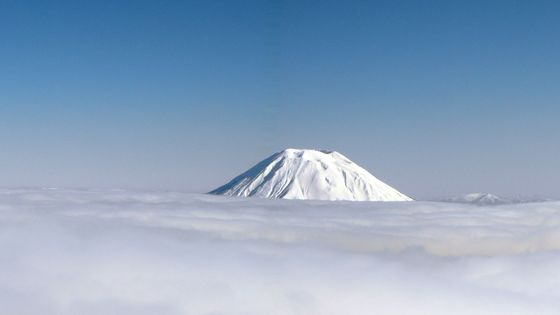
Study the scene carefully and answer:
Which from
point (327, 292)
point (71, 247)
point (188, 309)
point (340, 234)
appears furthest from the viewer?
point (340, 234)

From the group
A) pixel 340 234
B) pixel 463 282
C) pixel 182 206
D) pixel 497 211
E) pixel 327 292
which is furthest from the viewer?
pixel 497 211

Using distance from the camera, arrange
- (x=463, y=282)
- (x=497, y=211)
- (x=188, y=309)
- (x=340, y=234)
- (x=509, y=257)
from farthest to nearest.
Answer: (x=497, y=211) → (x=340, y=234) → (x=509, y=257) → (x=463, y=282) → (x=188, y=309)

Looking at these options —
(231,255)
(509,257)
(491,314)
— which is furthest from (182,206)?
(491,314)

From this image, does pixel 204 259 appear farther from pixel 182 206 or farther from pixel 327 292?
pixel 182 206

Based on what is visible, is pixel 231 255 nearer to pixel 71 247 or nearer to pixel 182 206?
pixel 71 247

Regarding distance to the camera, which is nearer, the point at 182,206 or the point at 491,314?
the point at 491,314

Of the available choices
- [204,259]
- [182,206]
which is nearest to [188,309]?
[204,259]
